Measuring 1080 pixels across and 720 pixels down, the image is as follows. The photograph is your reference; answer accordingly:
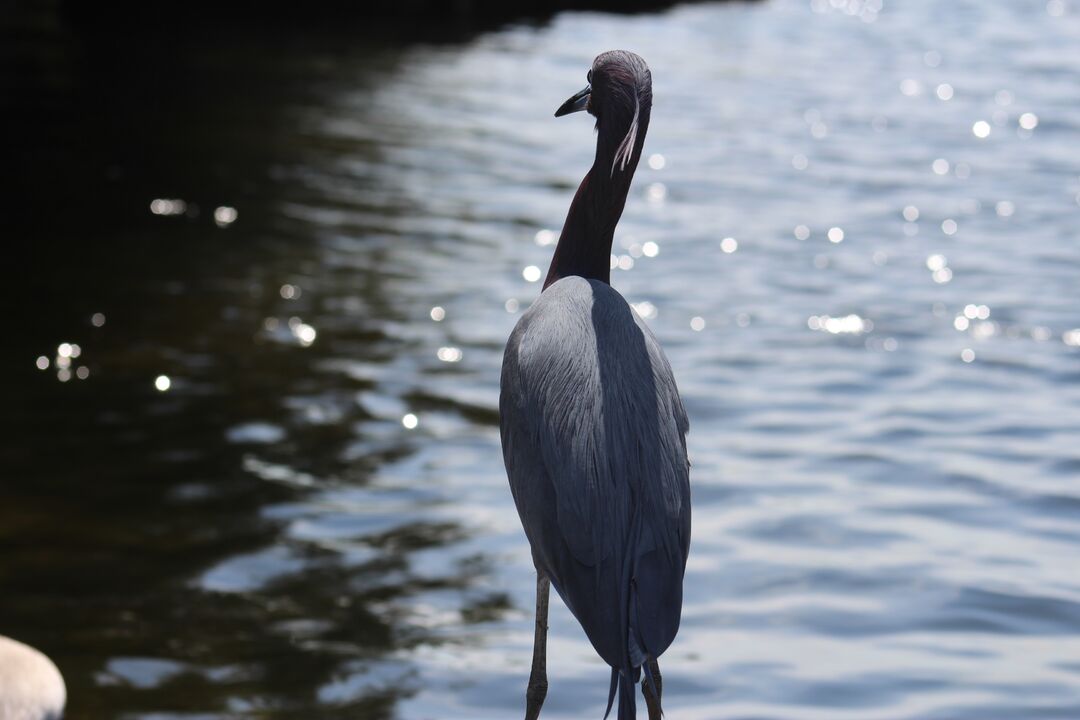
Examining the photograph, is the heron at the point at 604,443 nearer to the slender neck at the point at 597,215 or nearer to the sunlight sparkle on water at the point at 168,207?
the slender neck at the point at 597,215

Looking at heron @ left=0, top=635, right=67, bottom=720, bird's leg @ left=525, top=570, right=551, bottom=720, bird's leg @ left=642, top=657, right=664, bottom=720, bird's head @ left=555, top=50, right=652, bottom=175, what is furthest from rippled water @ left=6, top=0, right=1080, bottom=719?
bird's head @ left=555, top=50, right=652, bottom=175

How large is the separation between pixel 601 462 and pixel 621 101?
943mm

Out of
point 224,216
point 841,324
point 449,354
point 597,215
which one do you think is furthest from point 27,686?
point 224,216

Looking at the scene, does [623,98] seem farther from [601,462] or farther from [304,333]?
[304,333]

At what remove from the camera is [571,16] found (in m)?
29.2

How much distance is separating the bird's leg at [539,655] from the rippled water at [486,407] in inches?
75.1

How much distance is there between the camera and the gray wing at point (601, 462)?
354 centimetres

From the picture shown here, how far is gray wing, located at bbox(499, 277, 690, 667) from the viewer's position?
3.54 meters

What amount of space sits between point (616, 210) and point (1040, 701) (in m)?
3.18

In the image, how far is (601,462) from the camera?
3629 millimetres

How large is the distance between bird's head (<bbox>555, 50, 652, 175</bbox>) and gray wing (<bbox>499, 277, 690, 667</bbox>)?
16.0 inches

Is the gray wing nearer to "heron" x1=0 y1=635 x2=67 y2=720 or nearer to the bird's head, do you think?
the bird's head

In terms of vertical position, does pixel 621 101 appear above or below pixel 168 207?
above

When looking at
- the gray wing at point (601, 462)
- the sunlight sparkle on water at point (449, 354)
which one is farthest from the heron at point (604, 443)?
the sunlight sparkle on water at point (449, 354)
